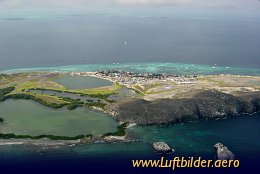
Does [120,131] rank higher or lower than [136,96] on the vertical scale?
lower

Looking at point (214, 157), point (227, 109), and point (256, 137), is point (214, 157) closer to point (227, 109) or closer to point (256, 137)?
point (256, 137)

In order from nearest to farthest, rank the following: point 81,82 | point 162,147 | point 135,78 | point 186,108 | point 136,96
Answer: point 162,147, point 186,108, point 136,96, point 81,82, point 135,78

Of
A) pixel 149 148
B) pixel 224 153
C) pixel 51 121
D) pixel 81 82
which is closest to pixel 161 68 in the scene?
pixel 81 82

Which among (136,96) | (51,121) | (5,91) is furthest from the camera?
(5,91)

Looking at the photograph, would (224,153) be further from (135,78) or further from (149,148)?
(135,78)

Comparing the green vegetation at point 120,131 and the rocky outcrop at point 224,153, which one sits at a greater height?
the green vegetation at point 120,131

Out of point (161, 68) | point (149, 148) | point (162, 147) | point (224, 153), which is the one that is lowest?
point (149, 148)

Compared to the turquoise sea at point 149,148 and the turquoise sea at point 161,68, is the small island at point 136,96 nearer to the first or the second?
the turquoise sea at point 149,148

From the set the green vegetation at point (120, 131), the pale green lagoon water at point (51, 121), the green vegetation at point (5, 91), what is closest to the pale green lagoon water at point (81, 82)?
the green vegetation at point (5, 91)
